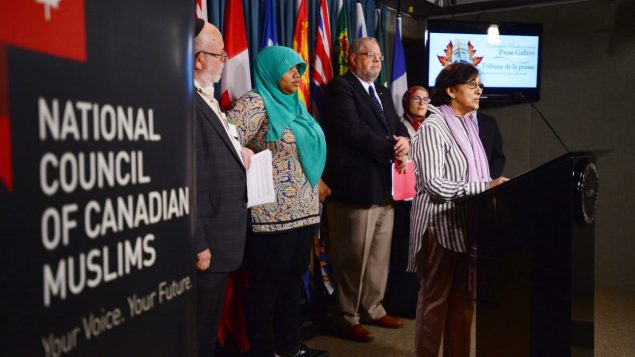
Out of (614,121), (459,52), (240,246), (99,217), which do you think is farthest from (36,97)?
(614,121)

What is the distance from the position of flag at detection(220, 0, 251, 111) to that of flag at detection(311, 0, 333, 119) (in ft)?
1.95

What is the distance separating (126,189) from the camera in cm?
70

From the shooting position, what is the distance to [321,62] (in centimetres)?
315

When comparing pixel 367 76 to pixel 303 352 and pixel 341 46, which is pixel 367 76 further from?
pixel 303 352

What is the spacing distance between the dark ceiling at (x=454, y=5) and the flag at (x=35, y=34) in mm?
3611

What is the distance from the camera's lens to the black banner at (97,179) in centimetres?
55

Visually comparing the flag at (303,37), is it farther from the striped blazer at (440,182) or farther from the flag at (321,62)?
the striped blazer at (440,182)

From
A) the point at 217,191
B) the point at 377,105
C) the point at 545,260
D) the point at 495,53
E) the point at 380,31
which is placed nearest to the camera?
the point at 545,260

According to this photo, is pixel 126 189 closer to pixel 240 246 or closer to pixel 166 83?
pixel 166 83

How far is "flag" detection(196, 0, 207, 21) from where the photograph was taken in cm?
241

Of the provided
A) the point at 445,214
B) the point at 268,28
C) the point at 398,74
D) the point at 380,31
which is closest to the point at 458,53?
the point at 398,74

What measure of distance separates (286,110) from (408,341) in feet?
4.40

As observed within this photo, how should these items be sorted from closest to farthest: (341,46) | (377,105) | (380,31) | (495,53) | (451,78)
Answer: (451,78) → (377,105) → (341,46) → (380,31) → (495,53)

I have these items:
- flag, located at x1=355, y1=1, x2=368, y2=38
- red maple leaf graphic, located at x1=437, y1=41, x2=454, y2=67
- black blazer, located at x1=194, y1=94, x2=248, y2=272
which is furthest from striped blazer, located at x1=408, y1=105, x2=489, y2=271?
red maple leaf graphic, located at x1=437, y1=41, x2=454, y2=67
